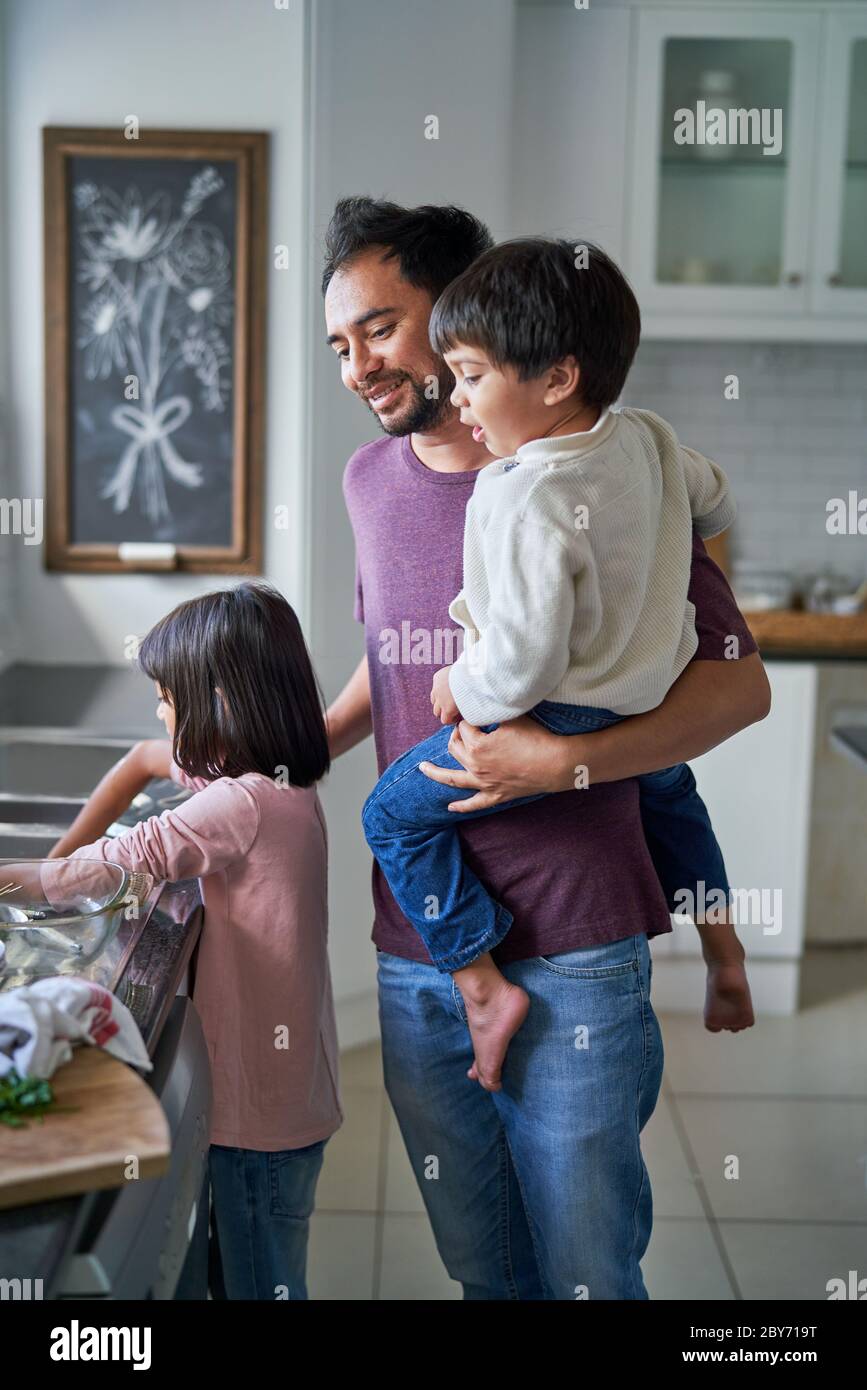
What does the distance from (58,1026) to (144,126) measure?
2254mm

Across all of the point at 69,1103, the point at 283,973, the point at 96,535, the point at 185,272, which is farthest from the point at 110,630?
the point at 69,1103

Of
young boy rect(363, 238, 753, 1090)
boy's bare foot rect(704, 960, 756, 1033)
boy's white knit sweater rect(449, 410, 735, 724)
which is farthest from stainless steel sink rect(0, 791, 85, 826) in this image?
boy's bare foot rect(704, 960, 756, 1033)

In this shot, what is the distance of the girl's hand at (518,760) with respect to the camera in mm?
1192

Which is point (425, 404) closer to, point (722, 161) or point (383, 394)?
point (383, 394)

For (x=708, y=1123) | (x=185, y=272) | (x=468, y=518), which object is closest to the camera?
(x=468, y=518)

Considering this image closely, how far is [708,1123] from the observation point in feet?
8.45

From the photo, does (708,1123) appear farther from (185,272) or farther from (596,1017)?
(185,272)

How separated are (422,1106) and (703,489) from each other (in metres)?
0.73

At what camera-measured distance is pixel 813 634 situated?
10.3 ft

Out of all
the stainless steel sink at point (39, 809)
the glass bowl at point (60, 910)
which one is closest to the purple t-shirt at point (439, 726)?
the glass bowl at point (60, 910)

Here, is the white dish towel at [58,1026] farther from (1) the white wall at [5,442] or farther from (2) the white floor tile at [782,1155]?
(1) the white wall at [5,442]

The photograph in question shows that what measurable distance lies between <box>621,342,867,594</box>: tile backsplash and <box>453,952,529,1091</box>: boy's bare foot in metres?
2.46

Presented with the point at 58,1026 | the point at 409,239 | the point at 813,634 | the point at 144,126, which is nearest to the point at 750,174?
the point at 813,634
